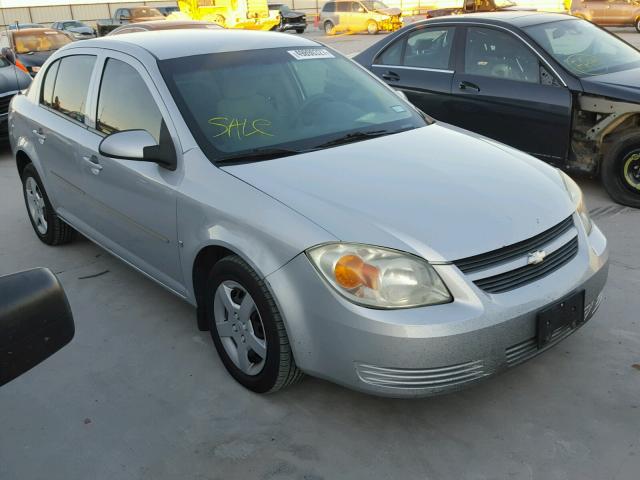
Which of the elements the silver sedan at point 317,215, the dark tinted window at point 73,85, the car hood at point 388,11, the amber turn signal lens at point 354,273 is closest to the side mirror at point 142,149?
the silver sedan at point 317,215

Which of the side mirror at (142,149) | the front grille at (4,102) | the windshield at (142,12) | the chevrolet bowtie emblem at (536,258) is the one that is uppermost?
the windshield at (142,12)

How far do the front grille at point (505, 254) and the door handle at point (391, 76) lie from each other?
160 inches

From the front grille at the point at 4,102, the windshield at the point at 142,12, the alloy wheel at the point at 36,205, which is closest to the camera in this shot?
the alloy wheel at the point at 36,205

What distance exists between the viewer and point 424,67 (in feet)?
21.1

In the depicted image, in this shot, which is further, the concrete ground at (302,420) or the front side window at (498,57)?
the front side window at (498,57)

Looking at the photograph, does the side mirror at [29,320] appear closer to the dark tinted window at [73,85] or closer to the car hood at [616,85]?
the dark tinted window at [73,85]

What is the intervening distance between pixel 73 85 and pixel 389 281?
288 centimetres

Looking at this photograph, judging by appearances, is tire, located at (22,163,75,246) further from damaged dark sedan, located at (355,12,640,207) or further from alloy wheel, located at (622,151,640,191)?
alloy wheel, located at (622,151,640,191)

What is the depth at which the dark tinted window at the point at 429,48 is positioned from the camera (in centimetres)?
627

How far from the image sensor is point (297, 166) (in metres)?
3.07

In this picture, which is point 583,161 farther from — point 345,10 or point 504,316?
point 345,10

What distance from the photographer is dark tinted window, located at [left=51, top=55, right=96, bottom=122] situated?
4168 mm

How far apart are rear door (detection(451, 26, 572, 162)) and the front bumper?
3198 mm

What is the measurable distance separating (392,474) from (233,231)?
1192mm
